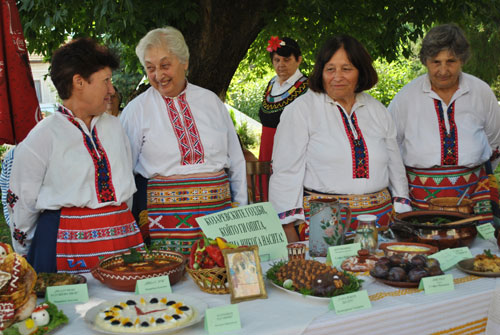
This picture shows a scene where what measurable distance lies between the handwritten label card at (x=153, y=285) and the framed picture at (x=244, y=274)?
0.24m

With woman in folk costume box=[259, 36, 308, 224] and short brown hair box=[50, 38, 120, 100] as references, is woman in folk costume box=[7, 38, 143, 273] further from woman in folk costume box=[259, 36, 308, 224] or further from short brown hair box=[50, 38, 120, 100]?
woman in folk costume box=[259, 36, 308, 224]

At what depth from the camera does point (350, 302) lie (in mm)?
1694

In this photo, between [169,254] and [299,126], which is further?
[299,126]

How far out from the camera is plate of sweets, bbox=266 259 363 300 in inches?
68.5

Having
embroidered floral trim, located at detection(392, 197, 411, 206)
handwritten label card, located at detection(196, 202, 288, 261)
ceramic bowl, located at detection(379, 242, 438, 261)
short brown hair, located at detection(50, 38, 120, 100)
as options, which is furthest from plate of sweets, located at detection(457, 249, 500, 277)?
short brown hair, located at detection(50, 38, 120, 100)

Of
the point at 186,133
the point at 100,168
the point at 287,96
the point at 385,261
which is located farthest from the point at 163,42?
the point at 287,96

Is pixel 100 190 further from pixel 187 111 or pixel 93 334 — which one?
pixel 93 334

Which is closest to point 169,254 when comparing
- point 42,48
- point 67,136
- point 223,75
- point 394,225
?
point 67,136

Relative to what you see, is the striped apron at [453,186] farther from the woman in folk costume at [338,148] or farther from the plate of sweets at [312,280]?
the plate of sweets at [312,280]

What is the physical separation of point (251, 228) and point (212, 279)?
0.42 metres

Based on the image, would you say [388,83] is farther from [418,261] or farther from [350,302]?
[350,302]

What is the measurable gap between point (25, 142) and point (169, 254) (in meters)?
0.83

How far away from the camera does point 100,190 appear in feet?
8.09

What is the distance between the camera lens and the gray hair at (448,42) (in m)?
3.06
